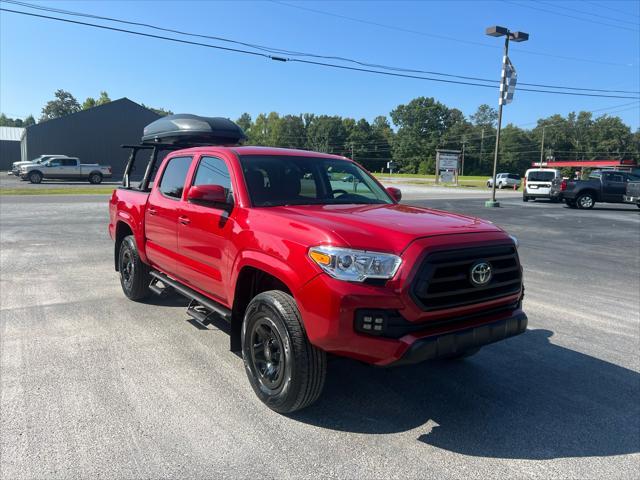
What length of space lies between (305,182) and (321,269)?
1.60 meters

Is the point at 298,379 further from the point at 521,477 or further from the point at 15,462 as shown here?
the point at 15,462

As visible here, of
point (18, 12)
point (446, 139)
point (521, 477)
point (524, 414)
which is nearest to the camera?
point (521, 477)

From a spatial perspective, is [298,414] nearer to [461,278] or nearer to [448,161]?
[461,278]

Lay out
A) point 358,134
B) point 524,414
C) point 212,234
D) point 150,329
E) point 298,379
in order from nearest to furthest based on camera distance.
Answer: point 298,379 → point 524,414 → point 212,234 → point 150,329 → point 358,134

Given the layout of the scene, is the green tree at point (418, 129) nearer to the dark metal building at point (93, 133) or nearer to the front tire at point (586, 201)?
the dark metal building at point (93, 133)

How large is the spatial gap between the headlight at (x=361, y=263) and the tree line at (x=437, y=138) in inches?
4267

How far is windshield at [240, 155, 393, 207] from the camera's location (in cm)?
411

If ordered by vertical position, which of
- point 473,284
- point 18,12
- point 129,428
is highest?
point 18,12

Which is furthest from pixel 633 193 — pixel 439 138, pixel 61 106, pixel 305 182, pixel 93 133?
pixel 61 106

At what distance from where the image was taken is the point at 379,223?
3311mm

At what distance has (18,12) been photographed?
18.7m

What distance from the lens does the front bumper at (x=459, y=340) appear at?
288 cm

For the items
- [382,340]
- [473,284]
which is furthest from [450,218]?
[382,340]

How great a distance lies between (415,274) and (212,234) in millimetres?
1938
